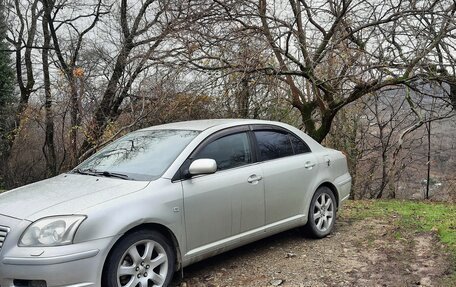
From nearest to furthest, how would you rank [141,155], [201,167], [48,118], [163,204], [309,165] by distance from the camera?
1. [163,204]
2. [201,167]
3. [141,155]
4. [309,165]
5. [48,118]

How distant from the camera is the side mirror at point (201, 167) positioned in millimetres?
4145

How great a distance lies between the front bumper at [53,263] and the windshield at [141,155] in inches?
35.9

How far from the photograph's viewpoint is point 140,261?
3.78 metres

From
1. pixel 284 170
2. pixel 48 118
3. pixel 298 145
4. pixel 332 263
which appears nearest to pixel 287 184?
pixel 284 170

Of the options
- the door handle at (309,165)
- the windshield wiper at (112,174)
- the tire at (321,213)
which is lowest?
the tire at (321,213)

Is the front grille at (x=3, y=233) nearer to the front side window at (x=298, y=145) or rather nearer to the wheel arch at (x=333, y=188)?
the front side window at (x=298, y=145)

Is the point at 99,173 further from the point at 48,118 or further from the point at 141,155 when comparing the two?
the point at 48,118

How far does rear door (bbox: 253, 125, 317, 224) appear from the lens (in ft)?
16.3

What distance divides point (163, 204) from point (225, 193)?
722mm

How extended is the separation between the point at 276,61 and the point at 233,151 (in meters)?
6.45

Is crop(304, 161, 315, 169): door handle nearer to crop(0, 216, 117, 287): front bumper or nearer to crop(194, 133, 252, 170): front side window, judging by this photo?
crop(194, 133, 252, 170): front side window

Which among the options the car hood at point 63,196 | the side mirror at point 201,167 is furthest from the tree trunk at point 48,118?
the side mirror at point 201,167

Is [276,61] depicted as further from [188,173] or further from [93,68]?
[188,173]

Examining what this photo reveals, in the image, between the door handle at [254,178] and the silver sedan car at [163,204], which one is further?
the door handle at [254,178]
